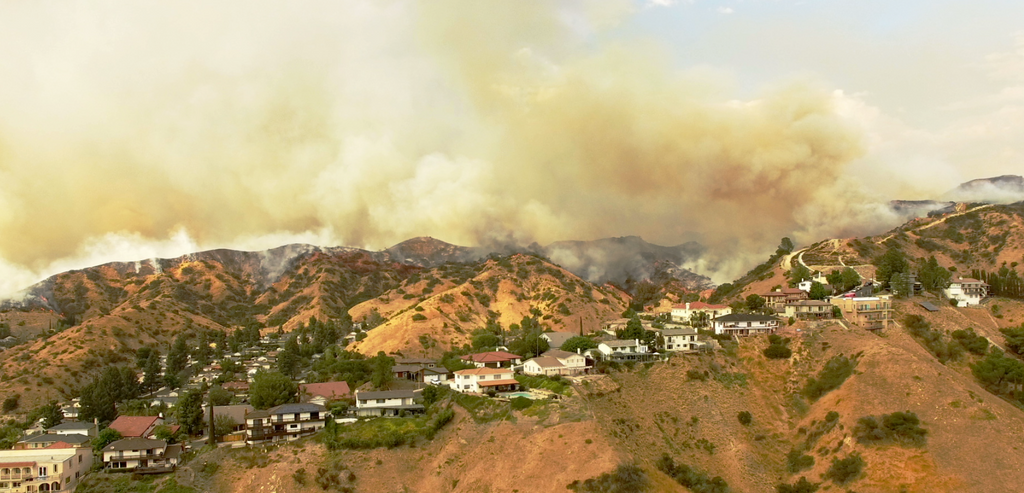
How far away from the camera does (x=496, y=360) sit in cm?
8381

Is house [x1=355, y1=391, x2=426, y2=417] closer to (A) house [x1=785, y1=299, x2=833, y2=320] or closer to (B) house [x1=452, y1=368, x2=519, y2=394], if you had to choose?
(B) house [x1=452, y1=368, x2=519, y2=394]

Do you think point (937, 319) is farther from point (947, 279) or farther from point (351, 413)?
point (351, 413)

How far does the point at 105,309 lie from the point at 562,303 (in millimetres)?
97748

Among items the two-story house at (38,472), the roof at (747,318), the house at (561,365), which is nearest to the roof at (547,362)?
the house at (561,365)

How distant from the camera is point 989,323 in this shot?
89438mm

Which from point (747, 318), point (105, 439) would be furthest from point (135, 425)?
point (747, 318)

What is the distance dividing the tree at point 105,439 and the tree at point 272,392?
12.9 metres

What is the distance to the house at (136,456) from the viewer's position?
65.9 m

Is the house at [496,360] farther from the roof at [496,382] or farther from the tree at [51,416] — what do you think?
the tree at [51,416]

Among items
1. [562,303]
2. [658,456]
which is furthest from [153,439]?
[562,303]

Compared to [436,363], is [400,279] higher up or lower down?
higher up

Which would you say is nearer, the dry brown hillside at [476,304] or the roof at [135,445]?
the roof at [135,445]

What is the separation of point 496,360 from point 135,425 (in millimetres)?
39086

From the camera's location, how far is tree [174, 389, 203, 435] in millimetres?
72812
